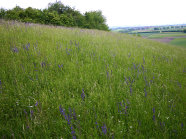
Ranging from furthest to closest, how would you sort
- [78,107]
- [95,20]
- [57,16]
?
[95,20]
[57,16]
[78,107]

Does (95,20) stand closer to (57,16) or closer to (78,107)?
(57,16)

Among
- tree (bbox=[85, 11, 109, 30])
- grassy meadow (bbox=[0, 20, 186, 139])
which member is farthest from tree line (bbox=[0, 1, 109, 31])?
grassy meadow (bbox=[0, 20, 186, 139])

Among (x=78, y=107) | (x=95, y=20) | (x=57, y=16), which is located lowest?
(x=78, y=107)

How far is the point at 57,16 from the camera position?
55.8 feet

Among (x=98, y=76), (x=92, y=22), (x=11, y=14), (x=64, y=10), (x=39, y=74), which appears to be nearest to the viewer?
(x=39, y=74)

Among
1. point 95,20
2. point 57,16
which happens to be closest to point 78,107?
point 57,16

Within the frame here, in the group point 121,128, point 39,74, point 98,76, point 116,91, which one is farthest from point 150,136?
point 39,74

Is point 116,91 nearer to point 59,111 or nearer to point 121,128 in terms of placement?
point 121,128

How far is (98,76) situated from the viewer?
8.57 feet

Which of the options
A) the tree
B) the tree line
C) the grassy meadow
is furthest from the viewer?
the tree

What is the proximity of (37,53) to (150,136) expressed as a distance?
3288mm

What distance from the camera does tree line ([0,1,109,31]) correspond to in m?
14.2

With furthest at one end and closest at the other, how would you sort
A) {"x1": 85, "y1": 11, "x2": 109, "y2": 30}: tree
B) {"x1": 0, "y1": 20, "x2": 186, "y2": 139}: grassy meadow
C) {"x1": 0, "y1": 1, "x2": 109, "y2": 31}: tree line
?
{"x1": 85, "y1": 11, "x2": 109, "y2": 30}: tree < {"x1": 0, "y1": 1, "x2": 109, "y2": 31}: tree line < {"x1": 0, "y1": 20, "x2": 186, "y2": 139}: grassy meadow

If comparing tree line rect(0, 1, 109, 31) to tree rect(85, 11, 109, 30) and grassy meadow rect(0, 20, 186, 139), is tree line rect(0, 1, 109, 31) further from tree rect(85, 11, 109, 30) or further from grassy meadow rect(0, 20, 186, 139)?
grassy meadow rect(0, 20, 186, 139)
